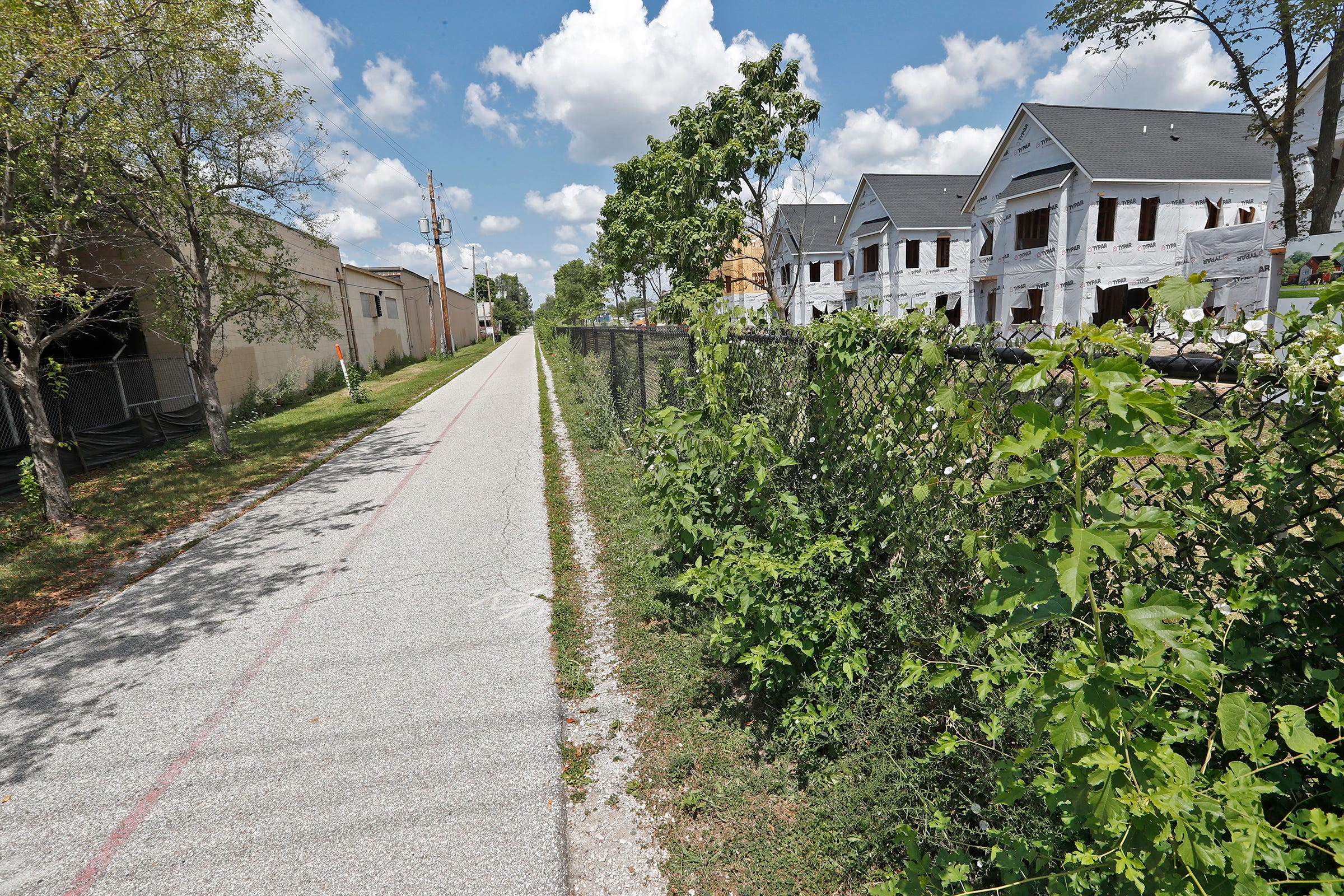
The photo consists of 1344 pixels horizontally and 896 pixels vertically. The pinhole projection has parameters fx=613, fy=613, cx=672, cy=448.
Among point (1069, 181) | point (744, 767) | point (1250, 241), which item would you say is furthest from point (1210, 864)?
point (1069, 181)

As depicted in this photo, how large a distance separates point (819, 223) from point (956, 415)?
40948mm

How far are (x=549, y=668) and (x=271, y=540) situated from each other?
4.42 meters

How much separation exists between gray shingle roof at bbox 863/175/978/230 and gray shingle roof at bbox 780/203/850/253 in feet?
17.5

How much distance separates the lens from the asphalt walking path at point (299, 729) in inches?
104

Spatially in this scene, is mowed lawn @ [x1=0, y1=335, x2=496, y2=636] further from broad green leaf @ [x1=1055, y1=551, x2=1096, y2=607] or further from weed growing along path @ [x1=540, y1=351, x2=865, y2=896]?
broad green leaf @ [x1=1055, y1=551, x2=1096, y2=607]

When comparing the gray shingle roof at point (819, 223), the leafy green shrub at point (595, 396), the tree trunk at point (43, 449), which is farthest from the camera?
the gray shingle roof at point (819, 223)

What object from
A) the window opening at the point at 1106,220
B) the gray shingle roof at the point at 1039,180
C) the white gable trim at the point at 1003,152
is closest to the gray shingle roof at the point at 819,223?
the white gable trim at the point at 1003,152

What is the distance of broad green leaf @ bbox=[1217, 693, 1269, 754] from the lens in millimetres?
1281

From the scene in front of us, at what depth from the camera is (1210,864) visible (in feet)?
3.92

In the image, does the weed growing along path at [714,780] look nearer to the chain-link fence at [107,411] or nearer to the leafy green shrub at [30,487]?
the leafy green shrub at [30,487]

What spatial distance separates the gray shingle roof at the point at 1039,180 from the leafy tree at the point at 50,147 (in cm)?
2412

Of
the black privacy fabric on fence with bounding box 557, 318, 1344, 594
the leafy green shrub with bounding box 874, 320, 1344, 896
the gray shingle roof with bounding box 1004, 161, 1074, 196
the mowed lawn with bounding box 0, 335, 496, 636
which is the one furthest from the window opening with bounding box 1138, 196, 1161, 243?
the leafy green shrub with bounding box 874, 320, 1344, 896

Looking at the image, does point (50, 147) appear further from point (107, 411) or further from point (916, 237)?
point (916, 237)

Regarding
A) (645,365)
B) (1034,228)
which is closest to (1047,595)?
(645,365)
